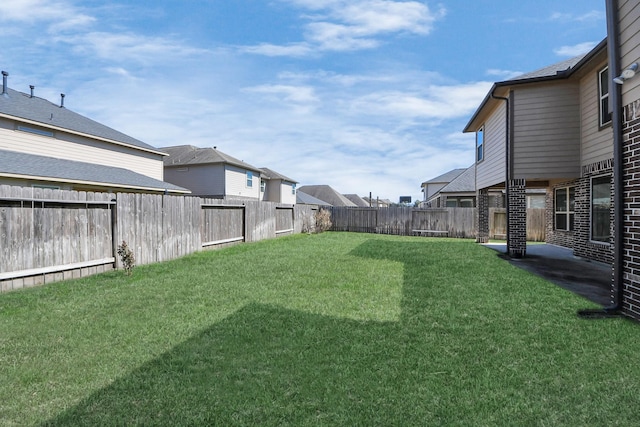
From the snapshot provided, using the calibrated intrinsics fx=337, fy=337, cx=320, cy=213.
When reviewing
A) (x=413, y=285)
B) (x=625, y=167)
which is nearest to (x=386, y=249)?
(x=413, y=285)

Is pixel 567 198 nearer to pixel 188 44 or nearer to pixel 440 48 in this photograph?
pixel 440 48

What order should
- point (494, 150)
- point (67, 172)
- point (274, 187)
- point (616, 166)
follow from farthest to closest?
point (274, 187) → point (67, 172) → point (494, 150) → point (616, 166)

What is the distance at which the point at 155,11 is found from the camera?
9.09 m

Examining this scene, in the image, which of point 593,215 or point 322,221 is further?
point 322,221

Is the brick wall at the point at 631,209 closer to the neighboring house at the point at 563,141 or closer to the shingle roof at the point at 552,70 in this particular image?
the neighboring house at the point at 563,141

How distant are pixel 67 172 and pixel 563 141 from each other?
17.3m

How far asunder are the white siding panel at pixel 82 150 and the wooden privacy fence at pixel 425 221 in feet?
37.8

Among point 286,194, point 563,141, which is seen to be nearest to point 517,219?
point 563,141

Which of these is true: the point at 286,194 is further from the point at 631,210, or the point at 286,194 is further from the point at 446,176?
the point at 631,210

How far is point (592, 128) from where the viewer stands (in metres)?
8.32

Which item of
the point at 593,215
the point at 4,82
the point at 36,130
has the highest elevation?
the point at 4,82

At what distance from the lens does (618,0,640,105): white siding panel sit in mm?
4246

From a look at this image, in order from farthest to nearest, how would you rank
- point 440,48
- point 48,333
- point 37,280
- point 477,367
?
1. point 440,48
2. point 37,280
3. point 48,333
4. point 477,367

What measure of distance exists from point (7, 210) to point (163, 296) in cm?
316
